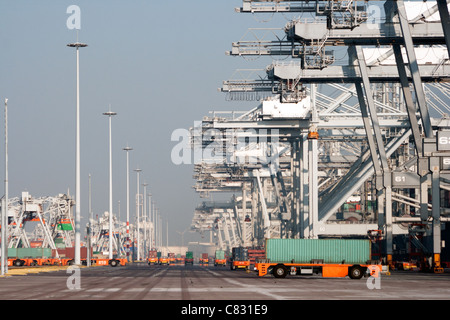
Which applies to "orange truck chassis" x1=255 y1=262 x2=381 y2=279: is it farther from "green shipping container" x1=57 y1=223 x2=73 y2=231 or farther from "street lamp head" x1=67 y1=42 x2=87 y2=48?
A: "green shipping container" x1=57 y1=223 x2=73 y2=231

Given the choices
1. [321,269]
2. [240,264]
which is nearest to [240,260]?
[240,264]

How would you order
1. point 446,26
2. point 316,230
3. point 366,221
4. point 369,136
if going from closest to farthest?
point 446,26 → point 369,136 → point 316,230 → point 366,221

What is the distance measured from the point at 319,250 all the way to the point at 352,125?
41.1 m

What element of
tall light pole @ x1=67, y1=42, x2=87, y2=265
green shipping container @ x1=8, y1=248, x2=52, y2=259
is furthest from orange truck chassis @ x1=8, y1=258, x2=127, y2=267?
tall light pole @ x1=67, y1=42, x2=87, y2=265

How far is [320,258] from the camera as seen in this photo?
59000mm

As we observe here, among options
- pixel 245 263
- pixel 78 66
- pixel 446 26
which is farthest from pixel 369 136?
pixel 78 66

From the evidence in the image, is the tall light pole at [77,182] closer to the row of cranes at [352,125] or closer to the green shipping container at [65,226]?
the row of cranes at [352,125]

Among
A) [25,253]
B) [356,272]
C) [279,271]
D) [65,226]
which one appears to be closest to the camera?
[356,272]

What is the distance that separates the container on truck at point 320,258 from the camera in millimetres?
57656

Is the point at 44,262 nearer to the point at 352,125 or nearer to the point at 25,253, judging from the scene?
the point at 25,253

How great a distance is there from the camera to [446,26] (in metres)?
56.4

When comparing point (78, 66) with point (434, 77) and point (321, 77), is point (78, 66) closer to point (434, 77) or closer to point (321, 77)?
point (321, 77)

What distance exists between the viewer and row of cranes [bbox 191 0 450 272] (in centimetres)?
6731
